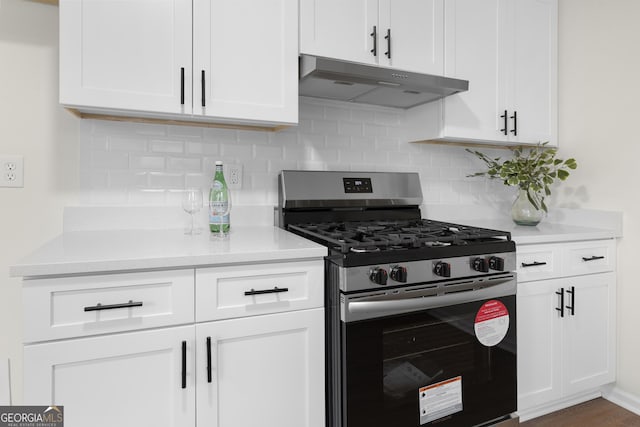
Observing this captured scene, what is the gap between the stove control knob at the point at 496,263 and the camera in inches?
62.2

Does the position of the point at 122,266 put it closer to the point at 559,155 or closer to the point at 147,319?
the point at 147,319

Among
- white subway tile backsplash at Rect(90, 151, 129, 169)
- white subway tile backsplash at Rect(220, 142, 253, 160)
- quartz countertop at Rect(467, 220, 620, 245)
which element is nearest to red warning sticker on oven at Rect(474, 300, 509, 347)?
quartz countertop at Rect(467, 220, 620, 245)

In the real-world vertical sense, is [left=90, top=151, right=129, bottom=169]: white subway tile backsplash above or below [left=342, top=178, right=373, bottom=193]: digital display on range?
above

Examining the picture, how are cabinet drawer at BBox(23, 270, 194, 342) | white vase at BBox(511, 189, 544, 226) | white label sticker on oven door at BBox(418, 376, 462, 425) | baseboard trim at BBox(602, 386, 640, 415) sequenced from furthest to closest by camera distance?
white vase at BBox(511, 189, 544, 226)
baseboard trim at BBox(602, 386, 640, 415)
white label sticker on oven door at BBox(418, 376, 462, 425)
cabinet drawer at BBox(23, 270, 194, 342)

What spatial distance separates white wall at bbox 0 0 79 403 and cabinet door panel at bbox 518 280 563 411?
2178 millimetres

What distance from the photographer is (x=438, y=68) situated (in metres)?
1.98

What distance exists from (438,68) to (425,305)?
4.13 feet

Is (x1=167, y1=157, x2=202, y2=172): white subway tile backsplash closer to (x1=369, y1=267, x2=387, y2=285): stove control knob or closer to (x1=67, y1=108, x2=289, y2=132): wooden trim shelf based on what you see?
(x1=67, y1=108, x2=289, y2=132): wooden trim shelf

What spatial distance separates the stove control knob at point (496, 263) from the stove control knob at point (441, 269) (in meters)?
0.25

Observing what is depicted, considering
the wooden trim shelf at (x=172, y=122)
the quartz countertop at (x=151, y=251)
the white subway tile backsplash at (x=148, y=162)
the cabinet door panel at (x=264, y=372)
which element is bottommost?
the cabinet door panel at (x=264, y=372)

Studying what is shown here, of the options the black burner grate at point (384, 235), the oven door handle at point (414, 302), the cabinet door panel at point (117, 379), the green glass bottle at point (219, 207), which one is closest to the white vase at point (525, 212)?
the black burner grate at point (384, 235)

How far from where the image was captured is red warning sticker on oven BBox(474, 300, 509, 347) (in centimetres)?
156

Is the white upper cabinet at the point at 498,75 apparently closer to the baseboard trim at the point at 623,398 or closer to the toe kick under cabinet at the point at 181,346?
the toe kick under cabinet at the point at 181,346

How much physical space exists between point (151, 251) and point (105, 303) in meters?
0.20
